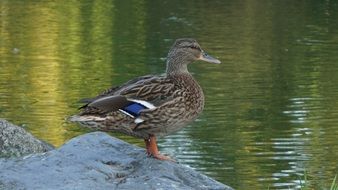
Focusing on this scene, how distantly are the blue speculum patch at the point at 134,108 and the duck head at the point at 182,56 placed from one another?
0.65 meters

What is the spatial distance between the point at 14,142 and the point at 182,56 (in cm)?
134

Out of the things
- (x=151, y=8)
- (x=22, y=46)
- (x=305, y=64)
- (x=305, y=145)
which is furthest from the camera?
(x=151, y=8)


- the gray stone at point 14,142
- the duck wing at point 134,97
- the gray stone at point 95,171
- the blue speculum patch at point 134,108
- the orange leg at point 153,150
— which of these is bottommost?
the gray stone at point 14,142

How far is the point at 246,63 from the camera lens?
21.8m

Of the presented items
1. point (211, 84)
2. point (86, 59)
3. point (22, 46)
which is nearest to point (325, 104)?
point (211, 84)

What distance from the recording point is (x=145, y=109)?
671 cm

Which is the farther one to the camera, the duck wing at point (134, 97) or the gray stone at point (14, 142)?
the gray stone at point (14, 142)

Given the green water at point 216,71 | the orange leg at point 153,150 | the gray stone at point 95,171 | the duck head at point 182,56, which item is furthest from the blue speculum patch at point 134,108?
the green water at point 216,71

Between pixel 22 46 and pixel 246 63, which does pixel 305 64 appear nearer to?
pixel 246 63

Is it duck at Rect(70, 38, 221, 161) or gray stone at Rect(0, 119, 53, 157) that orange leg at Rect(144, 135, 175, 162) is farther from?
gray stone at Rect(0, 119, 53, 157)

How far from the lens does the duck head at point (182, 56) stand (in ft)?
24.2

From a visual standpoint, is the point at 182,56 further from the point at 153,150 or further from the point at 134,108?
the point at 153,150

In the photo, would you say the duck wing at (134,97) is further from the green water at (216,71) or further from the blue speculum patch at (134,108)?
the green water at (216,71)

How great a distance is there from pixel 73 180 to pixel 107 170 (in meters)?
0.30
